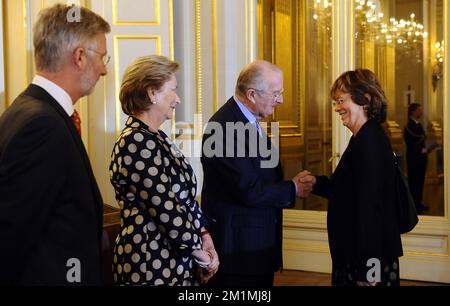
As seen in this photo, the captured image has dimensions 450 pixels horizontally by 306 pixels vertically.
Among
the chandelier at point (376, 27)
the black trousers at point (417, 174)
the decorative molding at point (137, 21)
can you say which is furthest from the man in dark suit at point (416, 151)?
the decorative molding at point (137, 21)

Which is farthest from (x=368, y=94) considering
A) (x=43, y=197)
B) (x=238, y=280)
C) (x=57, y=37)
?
(x=43, y=197)

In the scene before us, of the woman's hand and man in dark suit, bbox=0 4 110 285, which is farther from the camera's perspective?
the woman's hand

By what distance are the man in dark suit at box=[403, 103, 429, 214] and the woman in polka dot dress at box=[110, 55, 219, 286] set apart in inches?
126

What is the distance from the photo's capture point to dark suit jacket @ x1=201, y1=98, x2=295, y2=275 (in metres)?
2.46

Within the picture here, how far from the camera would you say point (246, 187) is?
8.01ft

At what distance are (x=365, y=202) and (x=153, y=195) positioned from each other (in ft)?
2.74

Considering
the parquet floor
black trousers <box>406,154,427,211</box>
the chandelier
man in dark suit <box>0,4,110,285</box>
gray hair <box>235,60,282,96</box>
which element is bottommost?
the parquet floor

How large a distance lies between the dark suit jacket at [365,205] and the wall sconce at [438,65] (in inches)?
107

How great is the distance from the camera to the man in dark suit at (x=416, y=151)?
493 centimetres

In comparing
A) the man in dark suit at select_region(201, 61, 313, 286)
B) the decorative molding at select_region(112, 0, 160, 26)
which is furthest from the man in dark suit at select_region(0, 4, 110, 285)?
the decorative molding at select_region(112, 0, 160, 26)

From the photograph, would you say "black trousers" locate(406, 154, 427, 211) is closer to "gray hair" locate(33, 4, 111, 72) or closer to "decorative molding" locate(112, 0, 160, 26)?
"decorative molding" locate(112, 0, 160, 26)
